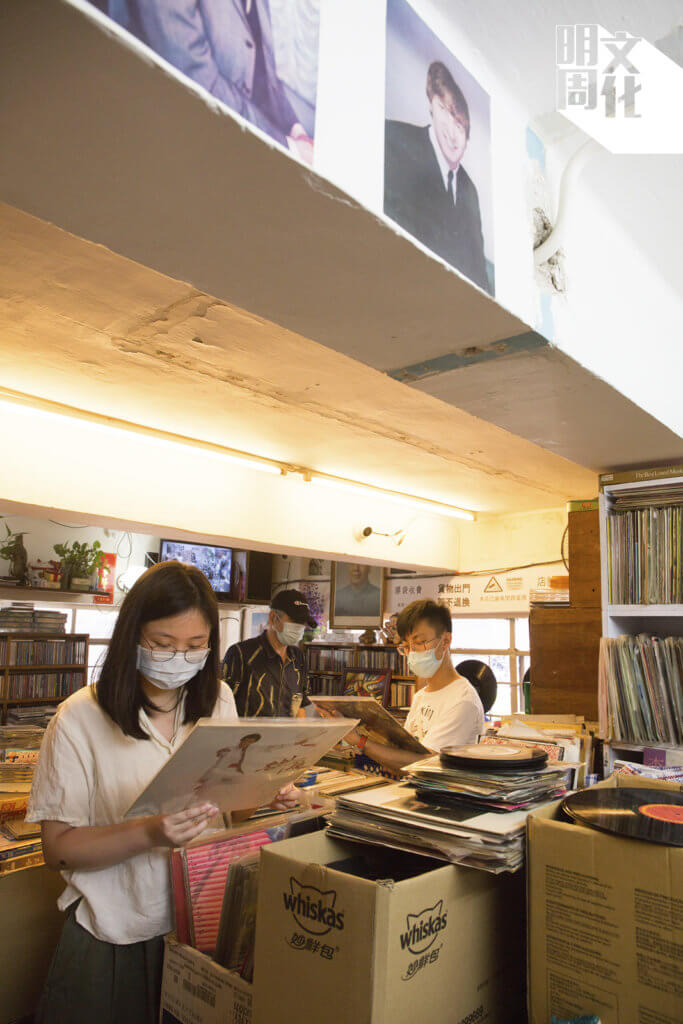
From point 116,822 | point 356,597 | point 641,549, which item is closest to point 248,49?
point 116,822

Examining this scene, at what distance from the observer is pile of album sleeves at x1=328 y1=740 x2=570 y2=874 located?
1.06 m

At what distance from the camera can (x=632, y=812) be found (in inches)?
43.1

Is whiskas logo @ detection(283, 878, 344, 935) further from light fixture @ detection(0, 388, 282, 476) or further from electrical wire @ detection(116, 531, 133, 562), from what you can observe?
electrical wire @ detection(116, 531, 133, 562)

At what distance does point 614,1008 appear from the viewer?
973mm

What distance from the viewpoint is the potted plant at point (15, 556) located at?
273 inches

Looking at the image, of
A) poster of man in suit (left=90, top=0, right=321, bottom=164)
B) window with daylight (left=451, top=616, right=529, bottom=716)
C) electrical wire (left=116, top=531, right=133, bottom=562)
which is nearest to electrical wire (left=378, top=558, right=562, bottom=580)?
window with daylight (left=451, top=616, right=529, bottom=716)

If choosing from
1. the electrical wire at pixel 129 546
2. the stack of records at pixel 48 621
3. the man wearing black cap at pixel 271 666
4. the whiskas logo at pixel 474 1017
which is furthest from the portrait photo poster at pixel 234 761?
the electrical wire at pixel 129 546

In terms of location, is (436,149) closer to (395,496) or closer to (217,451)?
(217,451)

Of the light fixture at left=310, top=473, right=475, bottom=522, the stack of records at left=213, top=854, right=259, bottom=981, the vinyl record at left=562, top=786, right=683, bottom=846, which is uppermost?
the light fixture at left=310, top=473, right=475, bottom=522

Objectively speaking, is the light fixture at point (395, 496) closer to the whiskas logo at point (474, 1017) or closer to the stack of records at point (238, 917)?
the stack of records at point (238, 917)

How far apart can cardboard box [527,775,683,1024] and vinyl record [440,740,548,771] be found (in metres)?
0.12

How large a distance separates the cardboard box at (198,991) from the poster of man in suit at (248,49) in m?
1.30

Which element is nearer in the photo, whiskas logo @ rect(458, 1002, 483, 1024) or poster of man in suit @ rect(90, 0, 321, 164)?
poster of man in suit @ rect(90, 0, 321, 164)

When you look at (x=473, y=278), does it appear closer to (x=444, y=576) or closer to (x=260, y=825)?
(x=260, y=825)
